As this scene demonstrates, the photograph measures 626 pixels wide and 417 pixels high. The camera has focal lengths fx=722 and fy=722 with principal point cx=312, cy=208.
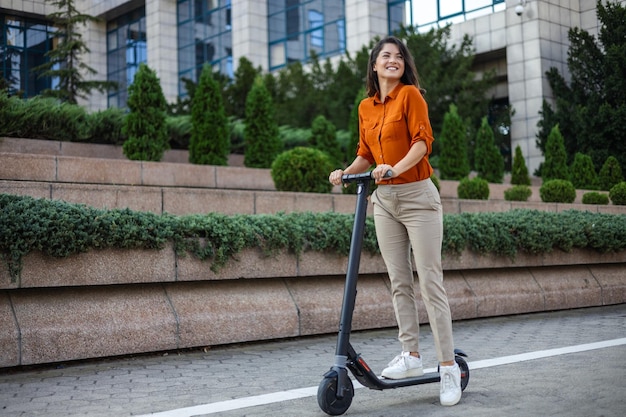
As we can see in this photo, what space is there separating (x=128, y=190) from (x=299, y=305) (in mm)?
2591

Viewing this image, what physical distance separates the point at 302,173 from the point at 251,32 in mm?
24469

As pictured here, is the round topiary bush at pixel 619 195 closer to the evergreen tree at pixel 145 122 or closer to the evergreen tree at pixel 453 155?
the evergreen tree at pixel 453 155

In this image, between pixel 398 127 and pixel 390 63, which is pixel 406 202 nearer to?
pixel 398 127

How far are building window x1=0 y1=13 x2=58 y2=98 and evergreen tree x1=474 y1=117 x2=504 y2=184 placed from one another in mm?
20284

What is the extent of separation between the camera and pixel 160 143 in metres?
14.1

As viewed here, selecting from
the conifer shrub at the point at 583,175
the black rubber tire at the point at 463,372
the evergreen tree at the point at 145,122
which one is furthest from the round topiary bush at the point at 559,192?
the black rubber tire at the point at 463,372

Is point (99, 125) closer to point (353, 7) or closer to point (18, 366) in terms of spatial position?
point (18, 366)

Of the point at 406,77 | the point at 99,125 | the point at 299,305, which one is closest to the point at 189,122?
the point at 99,125

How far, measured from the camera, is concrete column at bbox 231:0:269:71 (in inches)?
1359

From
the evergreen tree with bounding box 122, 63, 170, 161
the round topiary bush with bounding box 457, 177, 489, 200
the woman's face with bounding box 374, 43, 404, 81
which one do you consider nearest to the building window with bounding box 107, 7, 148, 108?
the evergreen tree with bounding box 122, 63, 170, 161

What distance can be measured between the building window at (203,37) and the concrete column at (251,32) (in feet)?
5.76

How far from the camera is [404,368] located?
4508mm

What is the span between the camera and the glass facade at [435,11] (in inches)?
1101

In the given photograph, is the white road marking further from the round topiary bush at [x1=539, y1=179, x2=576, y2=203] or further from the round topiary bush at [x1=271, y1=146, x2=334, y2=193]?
the round topiary bush at [x1=539, y1=179, x2=576, y2=203]
